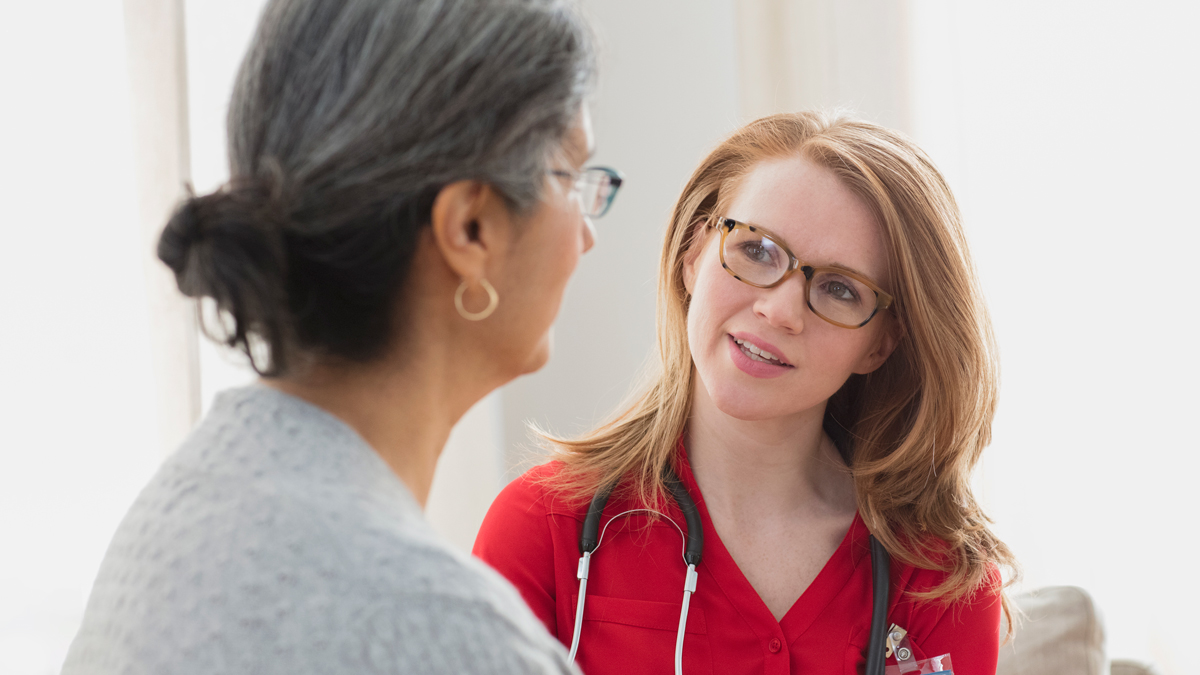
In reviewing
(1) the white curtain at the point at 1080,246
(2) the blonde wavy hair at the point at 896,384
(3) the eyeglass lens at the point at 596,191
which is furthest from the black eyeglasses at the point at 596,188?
(1) the white curtain at the point at 1080,246

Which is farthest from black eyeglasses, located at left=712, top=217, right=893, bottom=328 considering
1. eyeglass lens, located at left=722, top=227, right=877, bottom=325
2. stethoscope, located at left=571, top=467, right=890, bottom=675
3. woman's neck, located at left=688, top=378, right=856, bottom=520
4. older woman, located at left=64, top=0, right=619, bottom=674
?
older woman, located at left=64, top=0, right=619, bottom=674

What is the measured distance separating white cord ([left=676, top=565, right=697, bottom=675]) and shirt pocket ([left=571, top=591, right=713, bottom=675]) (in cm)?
2

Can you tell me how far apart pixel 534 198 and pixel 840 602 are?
3.06ft

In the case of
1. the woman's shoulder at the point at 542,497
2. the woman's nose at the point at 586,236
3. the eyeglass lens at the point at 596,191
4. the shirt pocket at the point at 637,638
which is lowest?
the shirt pocket at the point at 637,638

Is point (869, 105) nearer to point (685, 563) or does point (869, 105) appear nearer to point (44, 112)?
point (685, 563)

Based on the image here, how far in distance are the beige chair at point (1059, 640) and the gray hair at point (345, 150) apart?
1536mm

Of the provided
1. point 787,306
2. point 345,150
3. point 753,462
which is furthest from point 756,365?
point 345,150

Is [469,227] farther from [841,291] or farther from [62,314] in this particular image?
[62,314]

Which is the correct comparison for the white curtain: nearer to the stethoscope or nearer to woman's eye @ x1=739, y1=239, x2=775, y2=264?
the stethoscope

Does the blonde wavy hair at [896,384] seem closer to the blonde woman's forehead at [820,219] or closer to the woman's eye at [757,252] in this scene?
the blonde woman's forehead at [820,219]

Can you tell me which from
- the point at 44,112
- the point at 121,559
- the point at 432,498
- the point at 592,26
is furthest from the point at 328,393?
the point at 432,498

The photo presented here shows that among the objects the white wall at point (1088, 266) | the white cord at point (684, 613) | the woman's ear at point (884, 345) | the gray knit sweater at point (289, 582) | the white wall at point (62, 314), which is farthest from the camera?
the white wall at point (1088, 266)

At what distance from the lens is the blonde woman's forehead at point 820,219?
133 cm

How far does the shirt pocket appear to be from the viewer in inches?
53.7
